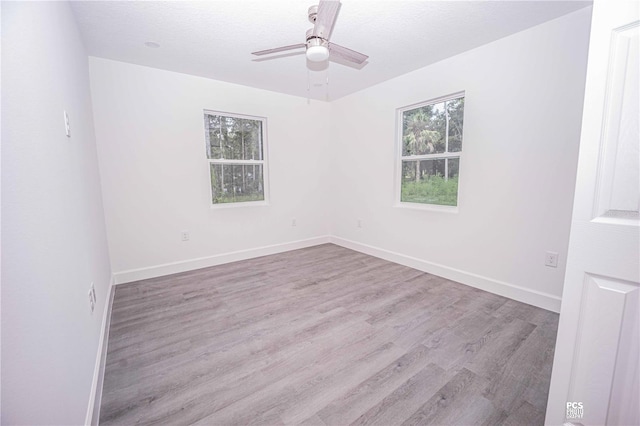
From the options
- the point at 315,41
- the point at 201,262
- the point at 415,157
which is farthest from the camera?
the point at 201,262

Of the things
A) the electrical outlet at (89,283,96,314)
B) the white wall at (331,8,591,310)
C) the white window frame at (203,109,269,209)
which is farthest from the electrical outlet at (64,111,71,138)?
the white wall at (331,8,591,310)

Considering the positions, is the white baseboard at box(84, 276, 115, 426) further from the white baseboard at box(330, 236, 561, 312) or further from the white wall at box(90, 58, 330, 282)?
the white baseboard at box(330, 236, 561, 312)

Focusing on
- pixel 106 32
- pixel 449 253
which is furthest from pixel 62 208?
pixel 449 253

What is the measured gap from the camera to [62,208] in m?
1.29

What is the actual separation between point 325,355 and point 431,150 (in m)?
2.69

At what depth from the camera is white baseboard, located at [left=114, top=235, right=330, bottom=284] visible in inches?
125

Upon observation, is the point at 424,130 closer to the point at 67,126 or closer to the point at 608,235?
the point at 608,235

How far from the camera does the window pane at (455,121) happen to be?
3.01 m

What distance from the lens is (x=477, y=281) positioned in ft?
9.55

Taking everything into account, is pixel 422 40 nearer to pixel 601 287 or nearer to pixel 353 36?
pixel 353 36

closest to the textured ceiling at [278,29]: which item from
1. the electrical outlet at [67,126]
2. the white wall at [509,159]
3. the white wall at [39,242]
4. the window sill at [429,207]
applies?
the white wall at [509,159]

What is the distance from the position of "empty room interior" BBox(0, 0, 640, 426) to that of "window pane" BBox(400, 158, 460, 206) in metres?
0.03

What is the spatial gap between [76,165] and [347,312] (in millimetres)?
2325

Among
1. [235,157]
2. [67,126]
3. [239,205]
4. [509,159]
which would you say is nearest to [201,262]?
[239,205]
